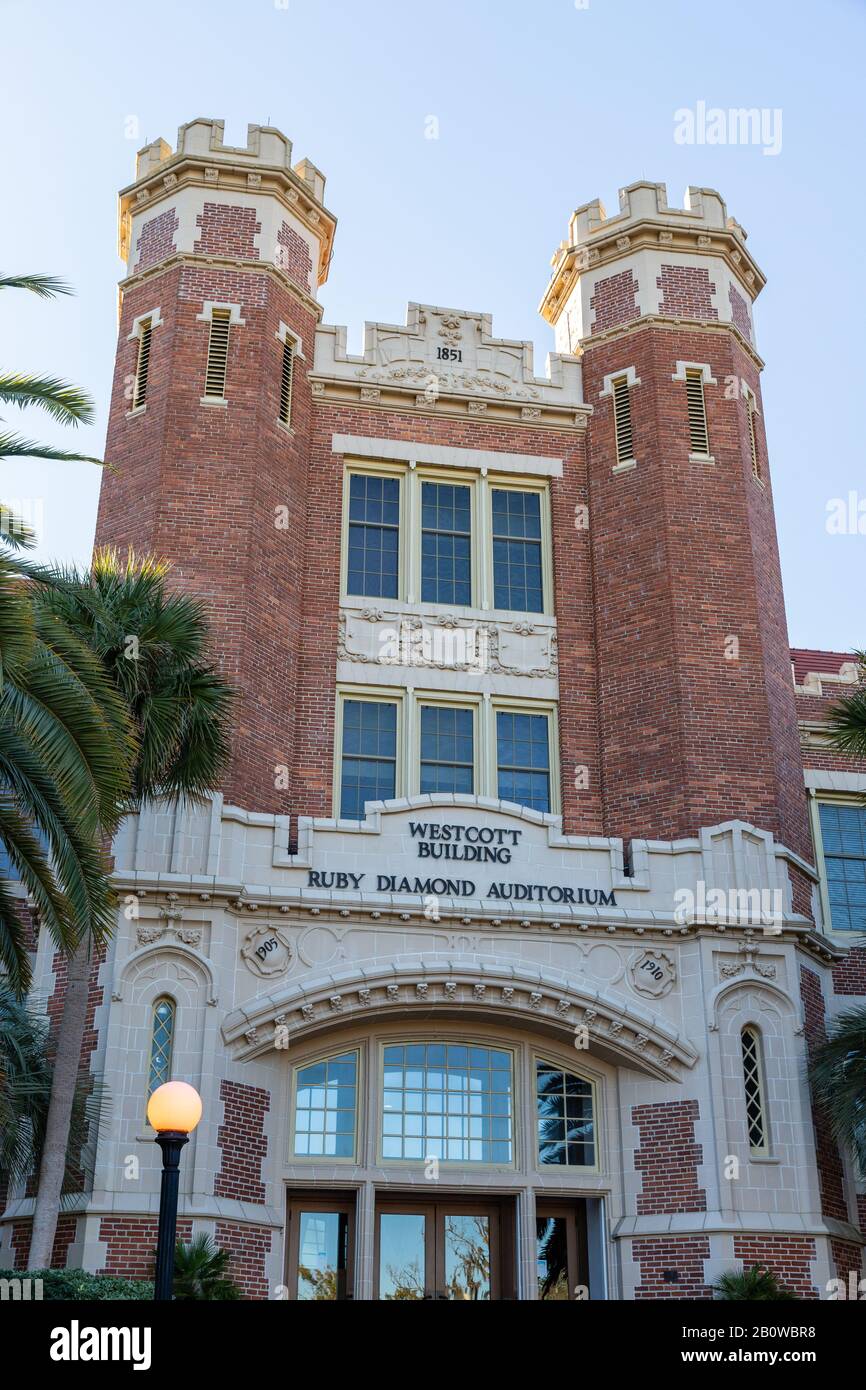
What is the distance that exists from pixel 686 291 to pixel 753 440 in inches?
104

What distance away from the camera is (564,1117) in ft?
64.6

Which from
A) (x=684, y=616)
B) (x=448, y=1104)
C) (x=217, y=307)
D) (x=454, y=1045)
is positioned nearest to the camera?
(x=448, y=1104)

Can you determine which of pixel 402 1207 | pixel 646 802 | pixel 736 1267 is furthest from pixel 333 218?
pixel 736 1267

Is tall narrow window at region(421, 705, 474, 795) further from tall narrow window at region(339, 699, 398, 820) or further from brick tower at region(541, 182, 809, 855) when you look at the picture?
brick tower at region(541, 182, 809, 855)

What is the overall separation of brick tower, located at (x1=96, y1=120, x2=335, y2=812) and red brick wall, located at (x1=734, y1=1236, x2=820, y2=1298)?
815cm

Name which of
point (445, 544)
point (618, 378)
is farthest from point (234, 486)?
point (618, 378)

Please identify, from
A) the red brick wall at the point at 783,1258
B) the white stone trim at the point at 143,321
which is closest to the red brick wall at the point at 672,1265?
the red brick wall at the point at 783,1258

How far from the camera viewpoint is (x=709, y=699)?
71.5 ft

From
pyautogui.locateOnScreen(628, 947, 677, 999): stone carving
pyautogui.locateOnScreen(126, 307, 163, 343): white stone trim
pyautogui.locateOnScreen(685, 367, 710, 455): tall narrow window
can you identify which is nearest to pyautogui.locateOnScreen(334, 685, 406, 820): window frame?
pyautogui.locateOnScreen(628, 947, 677, 999): stone carving

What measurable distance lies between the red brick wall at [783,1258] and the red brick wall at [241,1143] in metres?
5.73

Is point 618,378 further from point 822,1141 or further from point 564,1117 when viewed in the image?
point 822,1141

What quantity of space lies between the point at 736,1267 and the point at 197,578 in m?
11.2

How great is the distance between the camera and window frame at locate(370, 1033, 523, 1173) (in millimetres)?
19062
